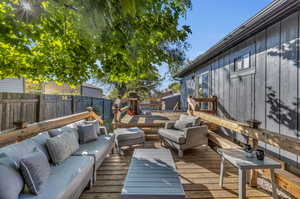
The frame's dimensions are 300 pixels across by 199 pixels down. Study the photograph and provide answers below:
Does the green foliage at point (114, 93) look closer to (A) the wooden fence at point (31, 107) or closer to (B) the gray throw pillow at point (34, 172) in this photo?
(A) the wooden fence at point (31, 107)

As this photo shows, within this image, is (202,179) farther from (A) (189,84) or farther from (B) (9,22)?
(A) (189,84)

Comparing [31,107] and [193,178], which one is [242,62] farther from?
[31,107]

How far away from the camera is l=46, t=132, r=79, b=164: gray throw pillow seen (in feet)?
7.75

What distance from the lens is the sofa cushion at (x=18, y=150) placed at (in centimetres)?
176

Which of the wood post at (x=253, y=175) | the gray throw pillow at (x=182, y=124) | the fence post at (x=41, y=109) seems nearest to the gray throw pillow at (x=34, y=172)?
the wood post at (x=253, y=175)

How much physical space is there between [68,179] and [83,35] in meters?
2.34

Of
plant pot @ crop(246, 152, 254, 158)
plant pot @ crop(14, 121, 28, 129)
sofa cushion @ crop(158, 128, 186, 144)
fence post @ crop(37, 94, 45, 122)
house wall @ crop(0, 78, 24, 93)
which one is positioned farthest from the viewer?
house wall @ crop(0, 78, 24, 93)

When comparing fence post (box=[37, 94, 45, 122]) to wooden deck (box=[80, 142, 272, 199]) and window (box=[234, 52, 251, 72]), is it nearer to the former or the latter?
wooden deck (box=[80, 142, 272, 199])

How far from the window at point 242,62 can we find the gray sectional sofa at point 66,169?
422 centimetres

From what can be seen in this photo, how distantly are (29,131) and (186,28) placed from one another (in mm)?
3544

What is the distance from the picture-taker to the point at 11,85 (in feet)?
31.6

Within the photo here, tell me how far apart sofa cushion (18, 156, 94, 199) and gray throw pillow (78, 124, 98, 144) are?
869 mm

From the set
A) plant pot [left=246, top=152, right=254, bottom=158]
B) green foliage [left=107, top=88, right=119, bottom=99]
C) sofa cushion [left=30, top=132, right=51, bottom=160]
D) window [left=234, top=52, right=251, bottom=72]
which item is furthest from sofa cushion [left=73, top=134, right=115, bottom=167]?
green foliage [left=107, top=88, right=119, bottom=99]

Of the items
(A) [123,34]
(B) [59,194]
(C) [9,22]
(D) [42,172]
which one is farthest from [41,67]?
(B) [59,194]
